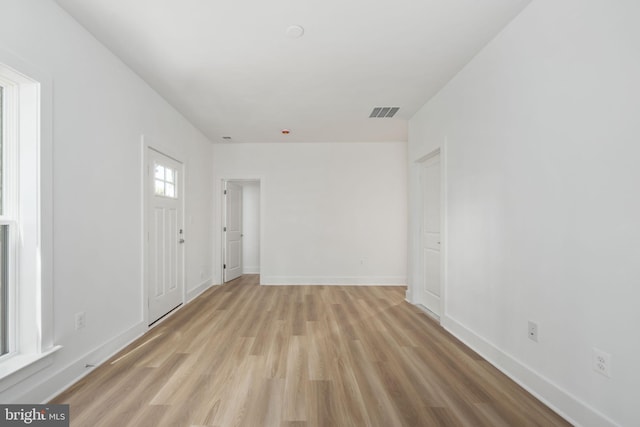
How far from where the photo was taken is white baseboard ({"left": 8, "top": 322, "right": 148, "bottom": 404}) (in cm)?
172

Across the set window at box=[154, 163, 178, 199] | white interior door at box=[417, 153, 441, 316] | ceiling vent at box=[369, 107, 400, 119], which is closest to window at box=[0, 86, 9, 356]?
window at box=[154, 163, 178, 199]

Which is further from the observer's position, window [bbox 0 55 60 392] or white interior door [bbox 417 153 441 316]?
white interior door [bbox 417 153 441 316]

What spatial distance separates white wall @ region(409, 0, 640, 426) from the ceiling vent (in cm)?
→ 123

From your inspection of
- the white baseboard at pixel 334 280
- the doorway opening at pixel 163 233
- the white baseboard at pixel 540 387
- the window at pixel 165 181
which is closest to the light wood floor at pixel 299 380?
the white baseboard at pixel 540 387

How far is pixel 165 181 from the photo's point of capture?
3.51 meters

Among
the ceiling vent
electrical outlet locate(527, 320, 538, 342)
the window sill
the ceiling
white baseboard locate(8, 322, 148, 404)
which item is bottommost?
A: white baseboard locate(8, 322, 148, 404)

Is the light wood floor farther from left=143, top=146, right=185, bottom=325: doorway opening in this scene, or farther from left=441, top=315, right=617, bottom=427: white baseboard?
left=143, top=146, right=185, bottom=325: doorway opening

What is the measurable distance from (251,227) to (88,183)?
4.54 m

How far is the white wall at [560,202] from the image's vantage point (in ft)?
4.52

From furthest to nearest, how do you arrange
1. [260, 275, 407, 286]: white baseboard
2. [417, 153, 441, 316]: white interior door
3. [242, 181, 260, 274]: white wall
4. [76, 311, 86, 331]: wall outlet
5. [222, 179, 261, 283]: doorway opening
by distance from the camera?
[242, 181, 260, 274]: white wall → [222, 179, 261, 283]: doorway opening → [260, 275, 407, 286]: white baseboard → [417, 153, 441, 316]: white interior door → [76, 311, 86, 331]: wall outlet

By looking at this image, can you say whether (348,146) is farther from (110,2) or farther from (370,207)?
(110,2)

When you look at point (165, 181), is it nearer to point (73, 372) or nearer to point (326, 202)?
point (73, 372)

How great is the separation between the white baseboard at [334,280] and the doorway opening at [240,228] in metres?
0.89

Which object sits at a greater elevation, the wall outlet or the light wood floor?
the wall outlet
